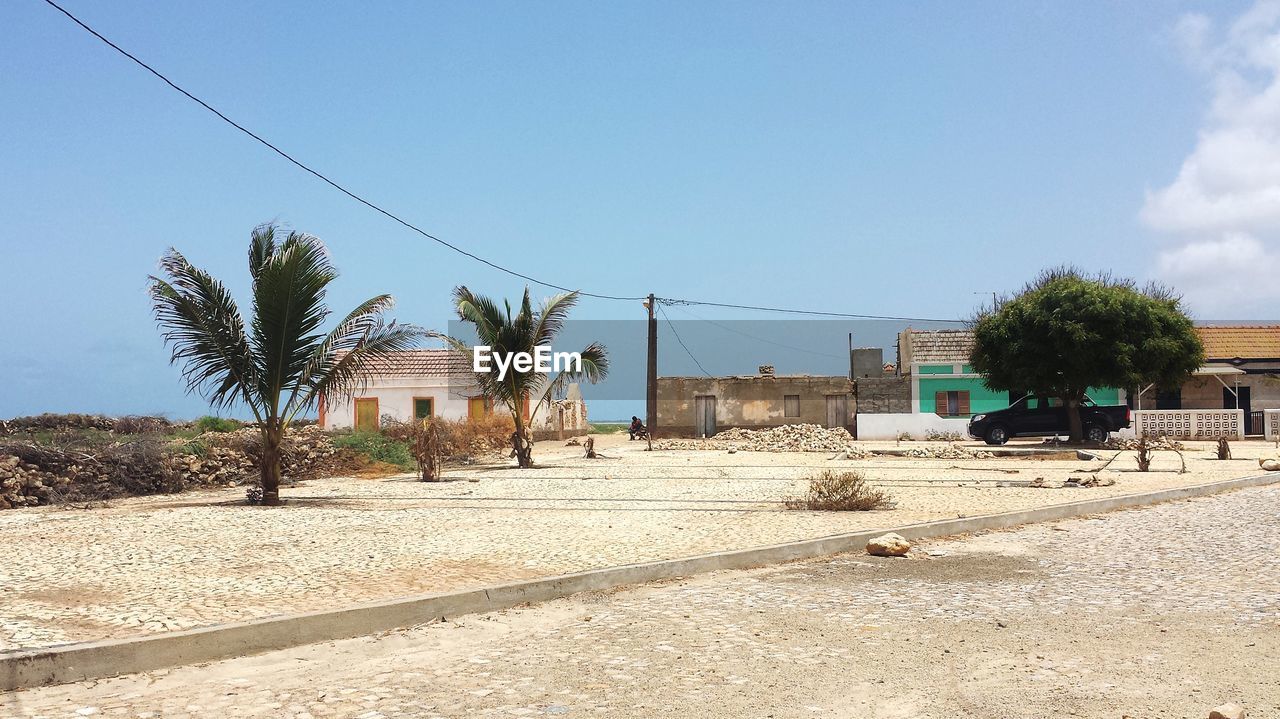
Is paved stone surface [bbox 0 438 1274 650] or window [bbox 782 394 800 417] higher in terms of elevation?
window [bbox 782 394 800 417]

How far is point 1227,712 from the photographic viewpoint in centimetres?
408

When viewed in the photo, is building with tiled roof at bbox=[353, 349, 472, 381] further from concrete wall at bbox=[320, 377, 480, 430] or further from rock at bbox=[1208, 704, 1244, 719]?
rock at bbox=[1208, 704, 1244, 719]

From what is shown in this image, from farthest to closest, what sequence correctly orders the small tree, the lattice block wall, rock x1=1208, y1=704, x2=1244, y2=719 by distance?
1. the lattice block wall
2. the small tree
3. rock x1=1208, y1=704, x2=1244, y2=719

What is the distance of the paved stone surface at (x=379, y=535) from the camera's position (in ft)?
23.0

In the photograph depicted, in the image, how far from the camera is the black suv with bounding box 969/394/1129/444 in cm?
3497

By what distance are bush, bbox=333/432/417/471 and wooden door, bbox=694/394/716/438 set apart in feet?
73.8

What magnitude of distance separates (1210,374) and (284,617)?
44276 millimetres

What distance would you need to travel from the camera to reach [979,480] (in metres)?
19.6

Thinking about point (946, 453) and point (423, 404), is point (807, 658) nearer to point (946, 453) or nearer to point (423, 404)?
point (946, 453)

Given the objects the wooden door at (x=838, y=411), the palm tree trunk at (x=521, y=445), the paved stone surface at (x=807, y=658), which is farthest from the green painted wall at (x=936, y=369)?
the paved stone surface at (x=807, y=658)

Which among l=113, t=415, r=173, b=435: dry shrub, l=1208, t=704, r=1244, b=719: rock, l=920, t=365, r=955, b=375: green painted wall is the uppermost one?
l=920, t=365, r=955, b=375: green painted wall

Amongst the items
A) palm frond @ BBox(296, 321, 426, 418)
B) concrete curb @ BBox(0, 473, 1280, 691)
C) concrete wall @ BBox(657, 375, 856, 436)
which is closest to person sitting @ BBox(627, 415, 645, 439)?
concrete wall @ BBox(657, 375, 856, 436)

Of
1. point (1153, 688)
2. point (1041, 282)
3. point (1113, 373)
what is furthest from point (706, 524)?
point (1041, 282)

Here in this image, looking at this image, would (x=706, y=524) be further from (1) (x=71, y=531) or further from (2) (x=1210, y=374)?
(2) (x=1210, y=374)
